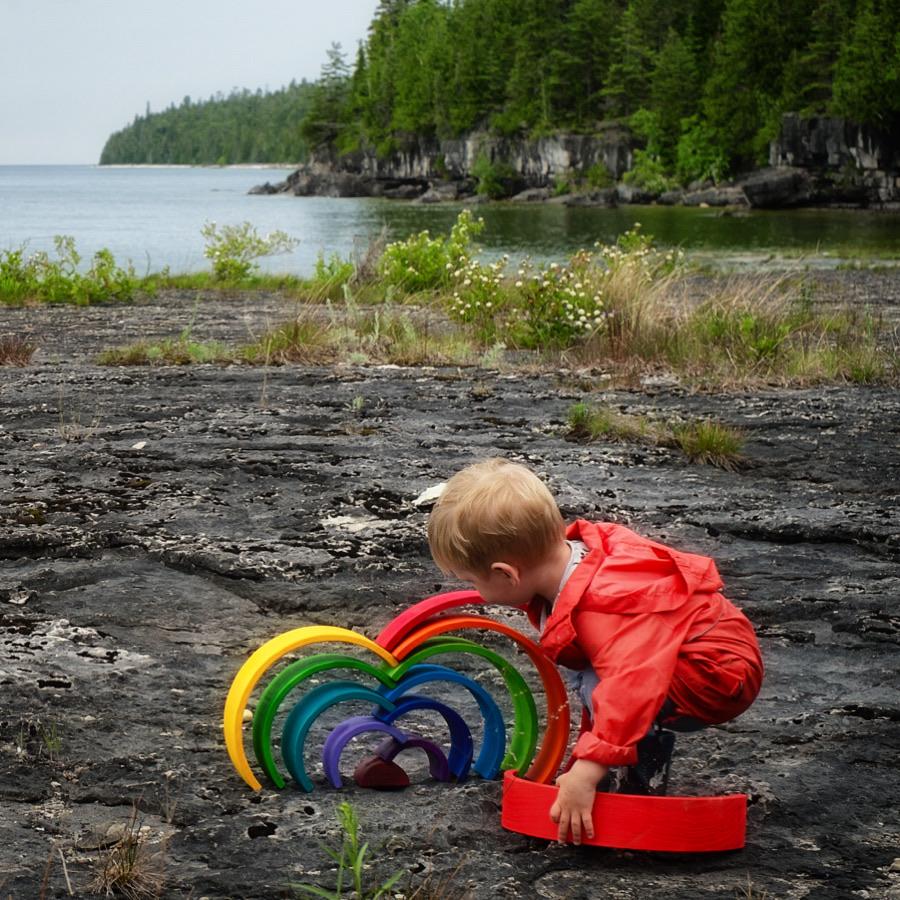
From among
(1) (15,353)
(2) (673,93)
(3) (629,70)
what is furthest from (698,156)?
(1) (15,353)

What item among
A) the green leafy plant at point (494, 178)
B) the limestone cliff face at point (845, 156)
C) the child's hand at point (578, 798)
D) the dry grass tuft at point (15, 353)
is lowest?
the child's hand at point (578, 798)

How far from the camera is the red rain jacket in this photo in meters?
2.27

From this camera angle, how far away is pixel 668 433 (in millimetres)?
5918

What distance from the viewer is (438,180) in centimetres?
10738

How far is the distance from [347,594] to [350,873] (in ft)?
5.41

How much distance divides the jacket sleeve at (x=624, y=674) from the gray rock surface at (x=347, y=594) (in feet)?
0.90

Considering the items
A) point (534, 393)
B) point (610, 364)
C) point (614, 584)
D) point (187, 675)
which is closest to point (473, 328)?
point (610, 364)

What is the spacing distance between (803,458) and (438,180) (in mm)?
104863

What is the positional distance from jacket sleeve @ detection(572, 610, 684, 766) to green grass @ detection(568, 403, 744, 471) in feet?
10.8

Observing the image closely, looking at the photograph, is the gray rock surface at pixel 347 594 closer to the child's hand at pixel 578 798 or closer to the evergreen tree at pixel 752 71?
the child's hand at pixel 578 798

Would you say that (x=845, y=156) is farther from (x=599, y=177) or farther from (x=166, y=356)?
(x=166, y=356)

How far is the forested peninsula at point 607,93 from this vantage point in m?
66.9

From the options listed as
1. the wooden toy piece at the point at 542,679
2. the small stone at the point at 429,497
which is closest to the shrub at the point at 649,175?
the small stone at the point at 429,497

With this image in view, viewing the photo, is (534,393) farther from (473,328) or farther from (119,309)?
(119,309)
